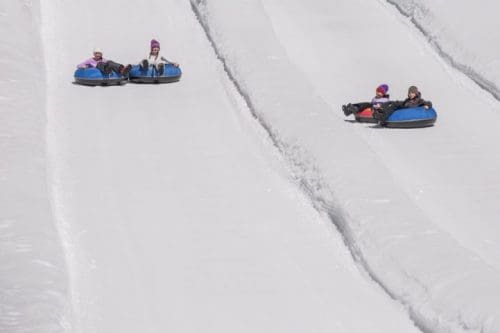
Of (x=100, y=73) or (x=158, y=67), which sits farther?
(x=158, y=67)

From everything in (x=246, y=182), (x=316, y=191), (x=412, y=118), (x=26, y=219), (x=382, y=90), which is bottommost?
(x=382, y=90)

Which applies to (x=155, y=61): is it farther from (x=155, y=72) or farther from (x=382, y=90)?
(x=382, y=90)

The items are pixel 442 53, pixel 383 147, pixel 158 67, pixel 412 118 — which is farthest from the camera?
pixel 442 53

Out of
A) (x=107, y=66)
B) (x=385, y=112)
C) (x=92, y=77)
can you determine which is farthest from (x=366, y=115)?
(x=92, y=77)

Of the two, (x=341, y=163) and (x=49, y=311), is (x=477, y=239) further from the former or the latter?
(x=49, y=311)

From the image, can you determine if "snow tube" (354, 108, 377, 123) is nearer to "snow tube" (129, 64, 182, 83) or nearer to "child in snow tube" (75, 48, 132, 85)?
"snow tube" (129, 64, 182, 83)

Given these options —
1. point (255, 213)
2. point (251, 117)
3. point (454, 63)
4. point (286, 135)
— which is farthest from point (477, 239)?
point (454, 63)
